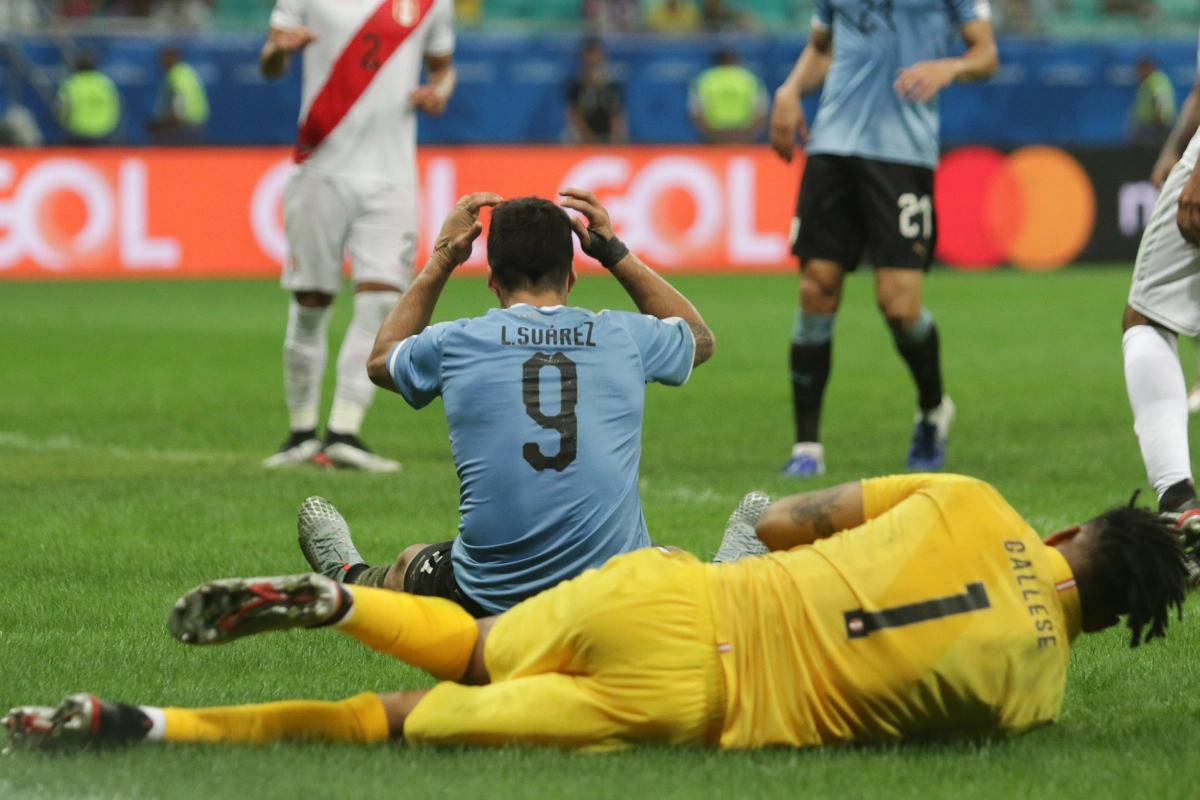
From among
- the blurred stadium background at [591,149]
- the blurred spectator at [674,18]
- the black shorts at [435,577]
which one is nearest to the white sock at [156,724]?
the black shorts at [435,577]

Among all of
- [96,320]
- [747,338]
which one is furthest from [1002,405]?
[96,320]

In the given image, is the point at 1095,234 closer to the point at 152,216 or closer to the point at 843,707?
the point at 152,216

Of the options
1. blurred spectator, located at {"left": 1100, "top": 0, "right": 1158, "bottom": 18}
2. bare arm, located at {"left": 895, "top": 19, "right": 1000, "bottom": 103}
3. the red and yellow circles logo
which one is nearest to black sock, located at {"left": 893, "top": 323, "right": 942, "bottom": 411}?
bare arm, located at {"left": 895, "top": 19, "right": 1000, "bottom": 103}

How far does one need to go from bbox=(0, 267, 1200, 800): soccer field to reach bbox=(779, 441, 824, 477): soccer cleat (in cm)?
8

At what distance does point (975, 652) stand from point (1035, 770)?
0.25 metres

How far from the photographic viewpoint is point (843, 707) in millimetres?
3676

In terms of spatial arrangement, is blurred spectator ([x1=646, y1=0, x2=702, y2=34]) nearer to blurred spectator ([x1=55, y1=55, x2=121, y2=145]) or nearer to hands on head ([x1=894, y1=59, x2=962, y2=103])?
blurred spectator ([x1=55, y1=55, x2=121, y2=145])

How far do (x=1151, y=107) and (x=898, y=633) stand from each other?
946 inches

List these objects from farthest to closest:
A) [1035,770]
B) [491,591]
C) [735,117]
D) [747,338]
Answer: [735,117]
[747,338]
[491,591]
[1035,770]

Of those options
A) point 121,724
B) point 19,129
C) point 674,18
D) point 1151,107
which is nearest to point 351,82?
point 121,724

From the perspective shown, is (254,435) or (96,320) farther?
(96,320)

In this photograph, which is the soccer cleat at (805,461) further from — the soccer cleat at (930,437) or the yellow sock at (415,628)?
the yellow sock at (415,628)

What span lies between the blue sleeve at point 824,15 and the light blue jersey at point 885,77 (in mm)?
82

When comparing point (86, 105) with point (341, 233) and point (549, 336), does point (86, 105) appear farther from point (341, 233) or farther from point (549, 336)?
point (549, 336)
